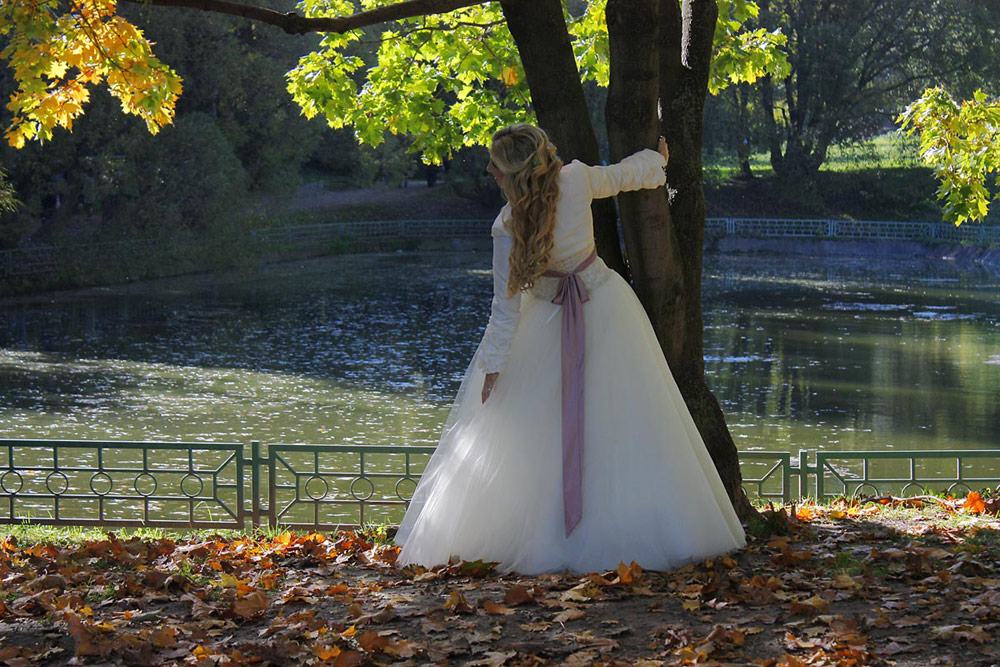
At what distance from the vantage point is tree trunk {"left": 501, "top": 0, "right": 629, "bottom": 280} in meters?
6.07

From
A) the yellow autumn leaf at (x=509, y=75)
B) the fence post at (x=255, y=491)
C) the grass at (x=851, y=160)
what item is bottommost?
the fence post at (x=255, y=491)

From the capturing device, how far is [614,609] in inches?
168

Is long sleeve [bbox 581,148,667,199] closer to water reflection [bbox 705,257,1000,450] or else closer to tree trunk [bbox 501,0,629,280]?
tree trunk [bbox 501,0,629,280]

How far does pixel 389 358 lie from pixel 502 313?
15664 millimetres

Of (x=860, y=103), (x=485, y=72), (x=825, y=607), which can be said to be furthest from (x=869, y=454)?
(x=860, y=103)

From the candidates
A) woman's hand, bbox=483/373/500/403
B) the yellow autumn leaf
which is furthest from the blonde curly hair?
the yellow autumn leaf

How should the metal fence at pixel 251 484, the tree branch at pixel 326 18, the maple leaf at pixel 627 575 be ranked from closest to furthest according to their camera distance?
the maple leaf at pixel 627 575
the tree branch at pixel 326 18
the metal fence at pixel 251 484

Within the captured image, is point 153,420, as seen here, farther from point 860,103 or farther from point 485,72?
point 860,103

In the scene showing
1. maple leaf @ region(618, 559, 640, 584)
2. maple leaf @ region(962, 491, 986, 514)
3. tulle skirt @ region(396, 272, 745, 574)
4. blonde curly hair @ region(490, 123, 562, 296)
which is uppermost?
blonde curly hair @ region(490, 123, 562, 296)

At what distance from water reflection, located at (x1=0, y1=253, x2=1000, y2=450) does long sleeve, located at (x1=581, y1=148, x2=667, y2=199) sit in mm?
9086

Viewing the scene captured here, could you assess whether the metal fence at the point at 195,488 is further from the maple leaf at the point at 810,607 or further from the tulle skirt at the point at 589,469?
the maple leaf at the point at 810,607

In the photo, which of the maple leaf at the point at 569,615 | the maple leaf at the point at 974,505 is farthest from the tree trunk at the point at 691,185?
the maple leaf at the point at 569,615

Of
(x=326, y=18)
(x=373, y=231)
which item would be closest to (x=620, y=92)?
(x=326, y=18)

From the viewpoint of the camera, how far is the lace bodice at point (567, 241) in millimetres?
4969
